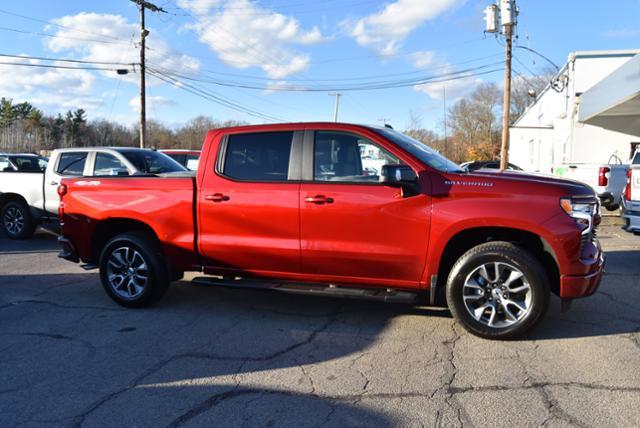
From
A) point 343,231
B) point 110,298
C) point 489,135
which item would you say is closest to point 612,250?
point 343,231

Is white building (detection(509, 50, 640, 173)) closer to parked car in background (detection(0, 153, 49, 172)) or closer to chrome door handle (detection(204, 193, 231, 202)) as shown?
parked car in background (detection(0, 153, 49, 172))

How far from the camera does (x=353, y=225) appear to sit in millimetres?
4688

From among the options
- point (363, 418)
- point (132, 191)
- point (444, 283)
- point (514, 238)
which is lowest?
point (363, 418)

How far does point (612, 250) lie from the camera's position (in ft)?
29.1

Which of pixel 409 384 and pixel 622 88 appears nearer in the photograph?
pixel 409 384

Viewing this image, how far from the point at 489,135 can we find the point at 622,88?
52.4 meters

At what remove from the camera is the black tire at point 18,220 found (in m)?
10.4

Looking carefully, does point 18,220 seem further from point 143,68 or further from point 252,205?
point 143,68

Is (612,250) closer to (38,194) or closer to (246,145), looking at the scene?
(246,145)

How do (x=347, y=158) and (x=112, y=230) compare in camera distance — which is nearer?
(x=347, y=158)

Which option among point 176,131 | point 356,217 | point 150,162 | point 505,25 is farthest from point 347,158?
point 176,131

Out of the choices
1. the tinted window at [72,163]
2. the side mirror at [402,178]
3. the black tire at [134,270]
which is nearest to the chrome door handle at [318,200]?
the side mirror at [402,178]

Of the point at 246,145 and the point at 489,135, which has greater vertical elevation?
the point at 489,135

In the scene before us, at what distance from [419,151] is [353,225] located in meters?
1.03
